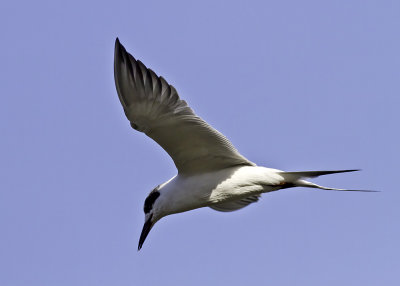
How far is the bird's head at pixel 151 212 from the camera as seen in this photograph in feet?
30.2

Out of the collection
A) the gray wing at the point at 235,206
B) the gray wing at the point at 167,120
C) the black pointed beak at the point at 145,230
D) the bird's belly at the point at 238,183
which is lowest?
the black pointed beak at the point at 145,230

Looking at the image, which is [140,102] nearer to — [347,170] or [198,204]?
[198,204]

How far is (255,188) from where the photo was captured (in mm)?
8984

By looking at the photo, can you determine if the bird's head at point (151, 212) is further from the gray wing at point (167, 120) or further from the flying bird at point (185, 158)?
the gray wing at point (167, 120)

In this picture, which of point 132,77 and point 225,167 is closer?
point 132,77

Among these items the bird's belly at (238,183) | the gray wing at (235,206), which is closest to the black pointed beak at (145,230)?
the bird's belly at (238,183)

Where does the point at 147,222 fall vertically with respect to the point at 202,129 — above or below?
below

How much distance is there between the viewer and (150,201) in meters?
9.29

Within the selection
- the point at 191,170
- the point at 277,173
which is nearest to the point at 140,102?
the point at 191,170

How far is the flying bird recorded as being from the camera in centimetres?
830

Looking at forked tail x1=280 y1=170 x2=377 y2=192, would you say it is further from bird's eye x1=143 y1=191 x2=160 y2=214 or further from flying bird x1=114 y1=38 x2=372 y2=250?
bird's eye x1=143 y1=191 x2=160 y2=214

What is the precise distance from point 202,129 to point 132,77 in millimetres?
971

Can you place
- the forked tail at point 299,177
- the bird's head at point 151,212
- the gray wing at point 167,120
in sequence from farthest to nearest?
the bird's head at point 151,212 → the forked tail at point 299,177 → the gray wing at point 167,120

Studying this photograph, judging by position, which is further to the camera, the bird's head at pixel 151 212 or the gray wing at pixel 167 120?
the bird's head at pixel 151 212
